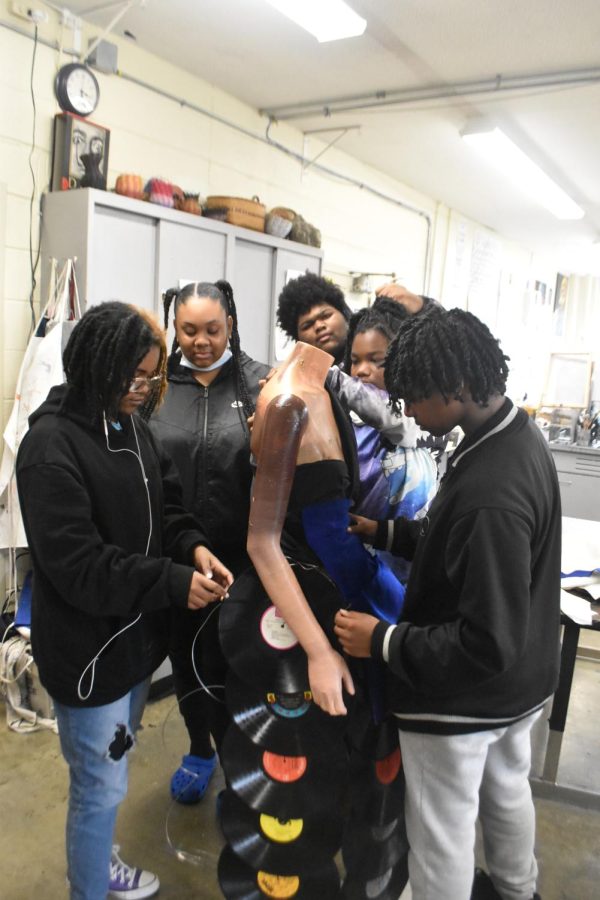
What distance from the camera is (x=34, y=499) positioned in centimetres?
120

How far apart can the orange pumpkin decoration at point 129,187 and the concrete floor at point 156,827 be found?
2.11 metres

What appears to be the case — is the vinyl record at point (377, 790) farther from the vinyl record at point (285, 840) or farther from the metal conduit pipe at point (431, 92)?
the metal conduit pipe at point (431, 92)

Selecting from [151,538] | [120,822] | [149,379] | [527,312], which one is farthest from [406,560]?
[527,312]

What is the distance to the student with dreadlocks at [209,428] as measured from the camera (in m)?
1.66

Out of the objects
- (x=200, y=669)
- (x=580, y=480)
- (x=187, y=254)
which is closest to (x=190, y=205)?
(x=187, y=254)

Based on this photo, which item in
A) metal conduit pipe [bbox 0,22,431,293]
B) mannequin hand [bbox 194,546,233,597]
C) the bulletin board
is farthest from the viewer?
the bulletin board

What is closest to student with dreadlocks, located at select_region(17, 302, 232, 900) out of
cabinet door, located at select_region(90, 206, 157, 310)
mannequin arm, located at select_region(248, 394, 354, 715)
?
mannequin arm, located at select_region(248, 394, 354, 715)

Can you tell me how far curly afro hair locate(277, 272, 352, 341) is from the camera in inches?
76.8

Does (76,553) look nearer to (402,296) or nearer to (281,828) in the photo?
(281,828)

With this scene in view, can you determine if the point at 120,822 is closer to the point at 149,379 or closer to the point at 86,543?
the point at 86,543

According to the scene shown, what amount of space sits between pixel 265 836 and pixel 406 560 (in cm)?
61

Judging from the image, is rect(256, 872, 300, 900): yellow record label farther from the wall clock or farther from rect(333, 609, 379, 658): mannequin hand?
the wall clock

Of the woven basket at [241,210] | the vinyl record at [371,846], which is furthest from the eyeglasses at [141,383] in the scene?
the woven basket at [241,210]

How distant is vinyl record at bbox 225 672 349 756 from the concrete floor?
509mm
